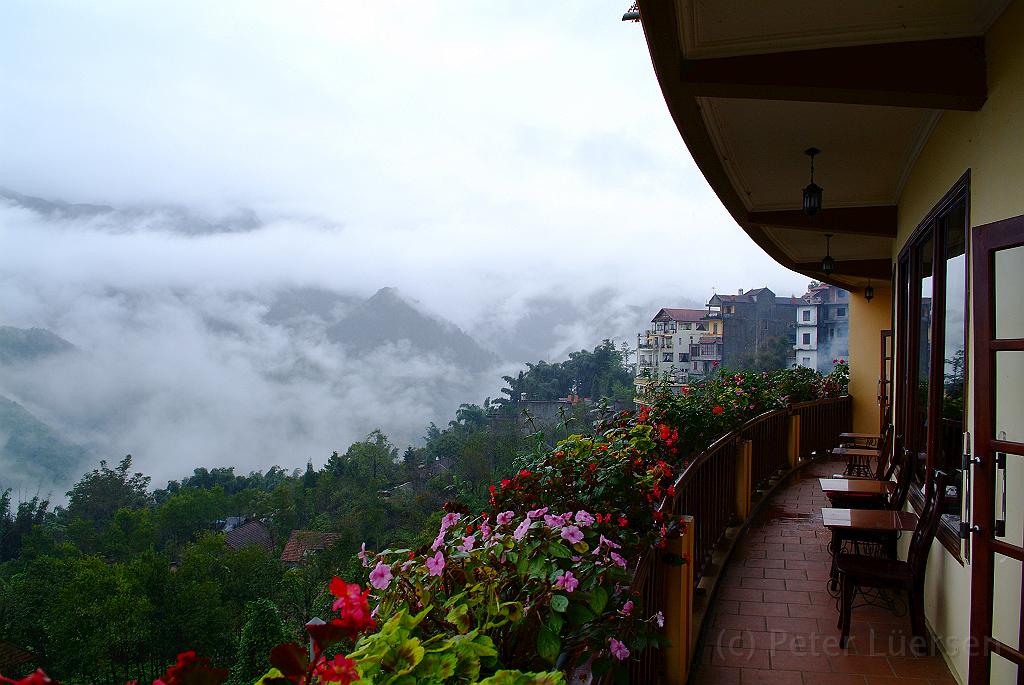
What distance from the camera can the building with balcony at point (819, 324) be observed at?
143 feet

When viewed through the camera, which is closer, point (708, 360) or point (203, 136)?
point (708, 360)

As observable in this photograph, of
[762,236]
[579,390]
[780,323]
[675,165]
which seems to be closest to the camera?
[762,236]

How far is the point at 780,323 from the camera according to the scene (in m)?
47.5

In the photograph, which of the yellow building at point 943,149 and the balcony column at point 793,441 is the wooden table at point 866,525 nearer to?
the yellow building at point 943,149

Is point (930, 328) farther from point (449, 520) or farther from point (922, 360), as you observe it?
point (449, 520)

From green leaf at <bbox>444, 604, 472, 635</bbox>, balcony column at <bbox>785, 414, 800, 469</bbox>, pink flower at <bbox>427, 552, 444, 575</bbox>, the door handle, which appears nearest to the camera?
green leaf at <bbox>444, 604, 472, 635</bbox>

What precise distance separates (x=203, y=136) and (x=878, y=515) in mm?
151610

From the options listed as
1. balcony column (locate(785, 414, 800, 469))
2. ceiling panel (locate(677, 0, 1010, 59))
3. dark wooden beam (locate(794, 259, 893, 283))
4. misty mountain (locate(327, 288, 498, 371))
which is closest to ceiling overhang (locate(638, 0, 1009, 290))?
ceiling panel (locate(677, 0, 1010, 59))

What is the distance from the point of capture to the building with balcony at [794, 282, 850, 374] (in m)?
43.5

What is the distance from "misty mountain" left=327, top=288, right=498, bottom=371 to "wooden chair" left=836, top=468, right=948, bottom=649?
10157 centimetres

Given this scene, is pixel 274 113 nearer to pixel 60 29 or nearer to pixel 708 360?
pixel 60 29

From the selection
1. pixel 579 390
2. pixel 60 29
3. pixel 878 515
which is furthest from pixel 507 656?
pixel 60 29

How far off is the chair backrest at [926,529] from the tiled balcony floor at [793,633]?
0.39 m

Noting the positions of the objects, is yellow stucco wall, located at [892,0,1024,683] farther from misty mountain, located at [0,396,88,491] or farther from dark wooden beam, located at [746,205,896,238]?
misty mountain, located at [0,396,88,491]
